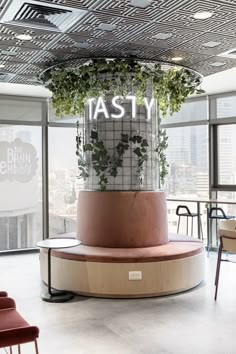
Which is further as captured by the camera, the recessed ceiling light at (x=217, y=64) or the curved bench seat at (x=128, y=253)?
the recessed ceiling light at (x=217, y=64)

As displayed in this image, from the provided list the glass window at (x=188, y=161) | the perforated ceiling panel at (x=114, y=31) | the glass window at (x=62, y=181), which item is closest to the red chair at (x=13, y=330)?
the perforated ceiling panel at (x=114, y=31)

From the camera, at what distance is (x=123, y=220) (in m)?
5.78

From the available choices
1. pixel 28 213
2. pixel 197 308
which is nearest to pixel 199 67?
pixel 197 308

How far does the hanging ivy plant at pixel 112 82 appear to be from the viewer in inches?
228

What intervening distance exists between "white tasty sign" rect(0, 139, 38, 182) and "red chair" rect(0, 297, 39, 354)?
18.6 feet

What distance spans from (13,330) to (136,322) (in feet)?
6.85

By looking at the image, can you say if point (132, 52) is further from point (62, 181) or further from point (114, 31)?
point (62, 181)

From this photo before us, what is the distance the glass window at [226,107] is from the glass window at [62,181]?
10.0 ft

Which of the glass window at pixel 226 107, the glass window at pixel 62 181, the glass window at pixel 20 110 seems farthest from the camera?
the glass window at pixel 62 181

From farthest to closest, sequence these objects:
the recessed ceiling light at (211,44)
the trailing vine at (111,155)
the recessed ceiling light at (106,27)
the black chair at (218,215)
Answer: the black chair at (218,215) < the trailing vine at (111,155) < the recessed ceiling light at (211,44) < the recessed ceiling light at (106,27)

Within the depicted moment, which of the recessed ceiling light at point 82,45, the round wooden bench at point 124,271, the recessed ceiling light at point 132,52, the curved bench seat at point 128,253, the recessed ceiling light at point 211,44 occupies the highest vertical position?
the recessed ceiling light at point 132,52

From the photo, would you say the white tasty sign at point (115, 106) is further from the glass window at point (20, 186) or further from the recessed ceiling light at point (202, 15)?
the glass window at point (20, 186)

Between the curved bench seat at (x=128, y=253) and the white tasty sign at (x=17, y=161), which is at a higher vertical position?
the white tasty sign at (x=17, y=161)

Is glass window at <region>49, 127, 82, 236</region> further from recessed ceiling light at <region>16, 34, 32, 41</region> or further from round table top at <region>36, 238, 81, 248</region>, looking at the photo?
recessed ceiling light at <region>16, 34, 32, 41</region>
